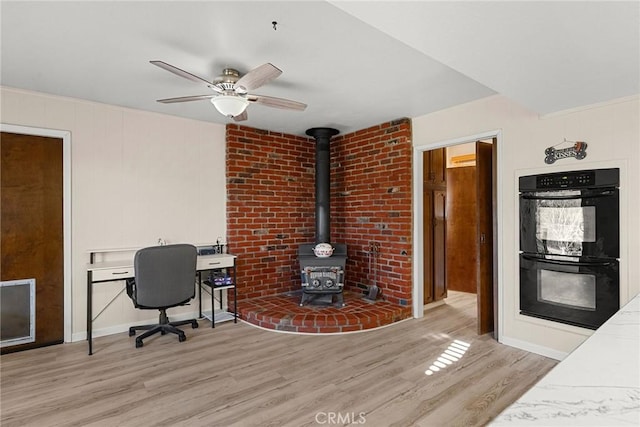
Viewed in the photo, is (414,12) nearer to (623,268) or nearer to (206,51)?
(206,51)

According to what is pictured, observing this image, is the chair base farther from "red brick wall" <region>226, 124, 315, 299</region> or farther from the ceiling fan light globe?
the ceiling fan light globe

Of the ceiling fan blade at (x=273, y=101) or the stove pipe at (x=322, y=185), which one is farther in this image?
the stove pipe at (x=322, y=185)

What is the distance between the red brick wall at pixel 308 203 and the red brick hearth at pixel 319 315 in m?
0.27

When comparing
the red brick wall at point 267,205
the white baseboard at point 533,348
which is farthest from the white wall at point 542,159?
the red brick wall at point 267,205

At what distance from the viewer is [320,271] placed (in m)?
3.92

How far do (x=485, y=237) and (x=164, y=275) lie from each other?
3095 mm

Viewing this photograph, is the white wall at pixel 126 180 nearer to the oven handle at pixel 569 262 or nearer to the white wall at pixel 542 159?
the white wall at pixel 542 159

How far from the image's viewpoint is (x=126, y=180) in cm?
356

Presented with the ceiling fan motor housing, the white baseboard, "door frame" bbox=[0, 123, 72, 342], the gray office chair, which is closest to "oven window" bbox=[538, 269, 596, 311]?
the white baseboard

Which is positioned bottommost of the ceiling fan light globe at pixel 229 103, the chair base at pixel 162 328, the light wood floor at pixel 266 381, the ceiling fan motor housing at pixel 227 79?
the light wood floor at pixel 266 381

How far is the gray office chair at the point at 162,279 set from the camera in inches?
116

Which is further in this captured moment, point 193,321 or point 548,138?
point 193,321

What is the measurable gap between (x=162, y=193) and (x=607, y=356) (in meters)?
3.84

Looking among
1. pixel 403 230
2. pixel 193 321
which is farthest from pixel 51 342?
pixel 403 230
